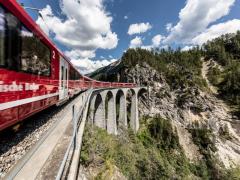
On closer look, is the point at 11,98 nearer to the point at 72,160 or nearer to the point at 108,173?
the point at 72,160

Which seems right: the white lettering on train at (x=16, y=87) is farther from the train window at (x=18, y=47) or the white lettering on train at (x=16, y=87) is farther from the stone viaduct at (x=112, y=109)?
the stone viaduct at (x=112, y=109)

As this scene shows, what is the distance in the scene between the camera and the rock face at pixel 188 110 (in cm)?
4088

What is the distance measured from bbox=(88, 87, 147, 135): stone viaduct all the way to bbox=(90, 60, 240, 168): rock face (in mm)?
4414

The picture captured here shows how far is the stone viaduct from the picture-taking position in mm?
25984

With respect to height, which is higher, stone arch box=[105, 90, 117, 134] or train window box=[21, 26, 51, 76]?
train window box=[21, 26, 51, 76]

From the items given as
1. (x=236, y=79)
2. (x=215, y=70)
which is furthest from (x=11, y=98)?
(x=215, y=70)

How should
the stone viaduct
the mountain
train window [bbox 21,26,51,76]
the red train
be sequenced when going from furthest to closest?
the mountain < the stone viaduct < train window [bbox 21,26,51,76] < the red train

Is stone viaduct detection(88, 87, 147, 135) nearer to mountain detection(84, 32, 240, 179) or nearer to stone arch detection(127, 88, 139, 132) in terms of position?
stone arch detection(127, 88, 139, 132)

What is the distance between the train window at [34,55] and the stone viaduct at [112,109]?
10.6 meters

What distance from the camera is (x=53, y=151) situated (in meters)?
4.60

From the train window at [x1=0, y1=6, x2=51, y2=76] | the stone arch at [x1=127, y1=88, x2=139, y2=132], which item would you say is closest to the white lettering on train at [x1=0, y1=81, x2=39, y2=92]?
the train window at [x1=0, y1=6, x2=51, y2=76]

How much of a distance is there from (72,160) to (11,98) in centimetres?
209

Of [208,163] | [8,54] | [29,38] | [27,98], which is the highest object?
[29,38]

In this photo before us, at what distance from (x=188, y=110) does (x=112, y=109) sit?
2519cm
